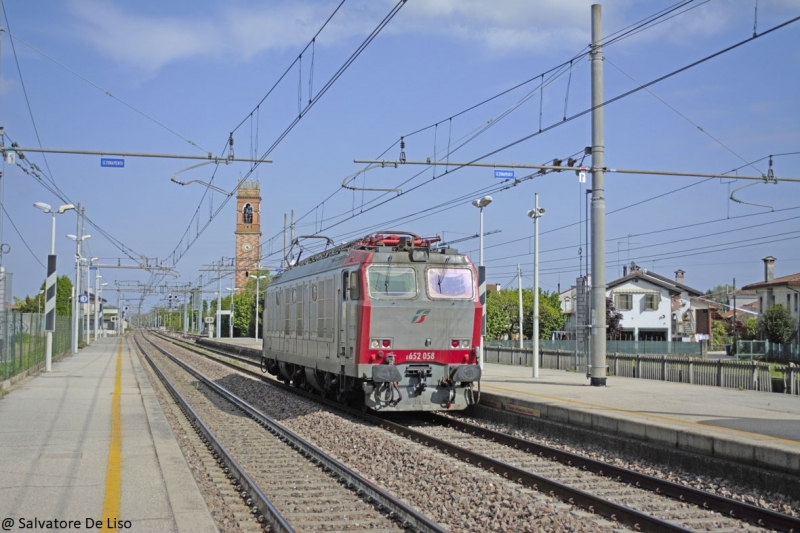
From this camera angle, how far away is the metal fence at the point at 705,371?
20.9m

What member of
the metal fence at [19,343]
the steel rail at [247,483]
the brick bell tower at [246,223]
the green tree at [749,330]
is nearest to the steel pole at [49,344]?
the metal fence at [19,343]

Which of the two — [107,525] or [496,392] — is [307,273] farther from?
[107,525]

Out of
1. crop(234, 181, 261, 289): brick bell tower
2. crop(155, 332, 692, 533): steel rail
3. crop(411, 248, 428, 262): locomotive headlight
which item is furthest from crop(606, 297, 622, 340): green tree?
crop(234, 181, 261, 289): brick bell tower

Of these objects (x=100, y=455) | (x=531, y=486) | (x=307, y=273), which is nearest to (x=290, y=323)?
(x=307, y=273)

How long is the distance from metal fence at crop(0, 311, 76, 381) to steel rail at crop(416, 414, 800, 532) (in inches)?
524

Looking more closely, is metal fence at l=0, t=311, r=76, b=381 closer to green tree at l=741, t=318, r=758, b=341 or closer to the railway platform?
the railway platform

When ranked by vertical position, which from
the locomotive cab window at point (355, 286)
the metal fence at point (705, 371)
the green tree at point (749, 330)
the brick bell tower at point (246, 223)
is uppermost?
the brick bell tower at point (246, 223)

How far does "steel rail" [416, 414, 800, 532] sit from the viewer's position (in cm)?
848

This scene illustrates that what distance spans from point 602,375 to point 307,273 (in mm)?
7656

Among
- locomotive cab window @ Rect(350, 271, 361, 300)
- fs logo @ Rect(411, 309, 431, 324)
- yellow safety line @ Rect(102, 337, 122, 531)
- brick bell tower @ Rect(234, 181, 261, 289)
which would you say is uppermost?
brick bell tower @ Rect(234, 181, 261, 289)

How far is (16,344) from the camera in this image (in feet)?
78.4

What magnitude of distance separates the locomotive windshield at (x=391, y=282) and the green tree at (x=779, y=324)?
45.4 metres

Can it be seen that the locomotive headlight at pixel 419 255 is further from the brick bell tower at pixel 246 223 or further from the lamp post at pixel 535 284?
the brick bell tower at pixel 246 223

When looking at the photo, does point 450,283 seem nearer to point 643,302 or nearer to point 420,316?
point 420,316
